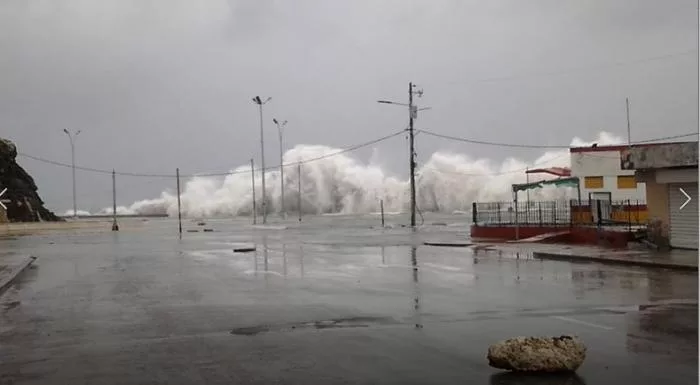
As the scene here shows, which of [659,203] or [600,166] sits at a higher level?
[600,166]

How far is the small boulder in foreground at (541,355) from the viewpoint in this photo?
7266mm

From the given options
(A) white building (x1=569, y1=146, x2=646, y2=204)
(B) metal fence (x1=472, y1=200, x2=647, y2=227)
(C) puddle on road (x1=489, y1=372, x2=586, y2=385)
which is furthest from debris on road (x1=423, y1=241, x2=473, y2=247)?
(A) white building (x1=569, y1=146, x2=646, y2=204)

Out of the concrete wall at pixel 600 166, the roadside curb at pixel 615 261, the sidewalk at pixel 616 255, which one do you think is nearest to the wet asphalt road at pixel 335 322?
the roadside curb at pixel 615 261

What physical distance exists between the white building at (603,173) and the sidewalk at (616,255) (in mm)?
27214

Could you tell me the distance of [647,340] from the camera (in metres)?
9.05

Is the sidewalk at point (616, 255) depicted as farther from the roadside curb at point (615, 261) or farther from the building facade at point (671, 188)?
the building facade at point (671, 188)

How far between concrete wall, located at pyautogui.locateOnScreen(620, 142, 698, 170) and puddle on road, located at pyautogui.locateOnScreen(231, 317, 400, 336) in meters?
15.8

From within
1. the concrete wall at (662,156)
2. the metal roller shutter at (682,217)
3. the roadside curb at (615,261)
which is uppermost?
the concrete wall at (662,156)

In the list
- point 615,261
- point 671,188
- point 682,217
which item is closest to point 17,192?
point 671,188

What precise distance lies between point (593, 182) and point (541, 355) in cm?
4857

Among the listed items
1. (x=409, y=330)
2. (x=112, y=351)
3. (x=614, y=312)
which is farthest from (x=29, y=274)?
(x=614, y=312)

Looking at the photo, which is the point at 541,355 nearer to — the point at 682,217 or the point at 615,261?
the point at 615,261

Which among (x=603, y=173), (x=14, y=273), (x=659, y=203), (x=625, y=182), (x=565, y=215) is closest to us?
(x=14, y=273)

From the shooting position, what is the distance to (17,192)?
3570 inches
